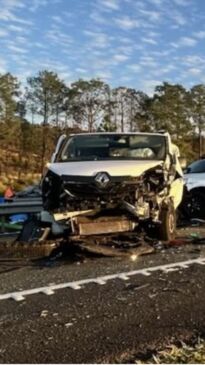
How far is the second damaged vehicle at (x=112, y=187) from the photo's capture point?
29.1ft

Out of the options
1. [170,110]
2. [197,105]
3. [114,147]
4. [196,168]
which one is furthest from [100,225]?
[197,105]

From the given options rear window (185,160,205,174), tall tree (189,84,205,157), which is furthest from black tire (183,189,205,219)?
tall tree (189,84,205,157)

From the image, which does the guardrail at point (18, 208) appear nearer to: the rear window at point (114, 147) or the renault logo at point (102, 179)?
the rear window at point (114, 147)

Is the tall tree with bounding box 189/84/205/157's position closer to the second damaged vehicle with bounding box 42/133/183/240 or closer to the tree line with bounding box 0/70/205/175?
the tree line with bounding box 0/70/205/175

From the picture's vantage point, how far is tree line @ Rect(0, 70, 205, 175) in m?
59.8

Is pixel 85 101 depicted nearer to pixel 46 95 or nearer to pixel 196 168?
pixel 46 95

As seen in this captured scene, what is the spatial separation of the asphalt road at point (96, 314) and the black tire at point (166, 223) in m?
1.75

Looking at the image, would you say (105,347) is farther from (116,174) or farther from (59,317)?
(116,174)

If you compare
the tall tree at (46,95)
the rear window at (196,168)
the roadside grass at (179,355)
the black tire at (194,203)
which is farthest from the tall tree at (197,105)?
the roadside grass at (179,355)

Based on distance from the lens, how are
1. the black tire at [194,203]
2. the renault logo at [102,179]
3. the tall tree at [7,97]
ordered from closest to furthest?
the renault logo at [102,179] < the black tire at [194,203] < the tall tree at [7,97]

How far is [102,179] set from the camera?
8.85 meters

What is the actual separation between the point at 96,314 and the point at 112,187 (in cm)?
348

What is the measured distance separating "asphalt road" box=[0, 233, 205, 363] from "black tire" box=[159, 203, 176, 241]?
1.75 metres

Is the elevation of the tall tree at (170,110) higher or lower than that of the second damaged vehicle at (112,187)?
higher
